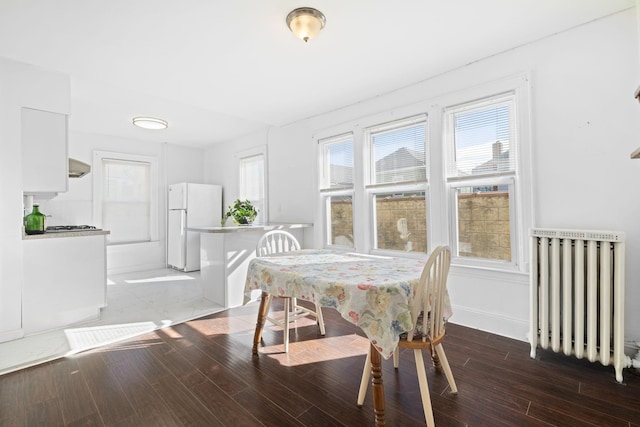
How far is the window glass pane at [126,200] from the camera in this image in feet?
17.6

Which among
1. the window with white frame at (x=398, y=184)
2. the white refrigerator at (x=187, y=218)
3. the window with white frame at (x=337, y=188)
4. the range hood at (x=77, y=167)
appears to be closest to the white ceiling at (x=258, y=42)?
the window with white frame at (x=398, y=184)

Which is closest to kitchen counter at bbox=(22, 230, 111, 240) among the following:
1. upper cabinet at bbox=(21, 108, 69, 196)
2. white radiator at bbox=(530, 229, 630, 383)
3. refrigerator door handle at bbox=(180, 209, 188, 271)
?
upper cabinet at bbox=(21, 108, 69, 196)

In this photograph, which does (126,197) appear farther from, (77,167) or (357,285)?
(357,285)

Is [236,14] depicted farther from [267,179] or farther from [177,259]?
[177,259]

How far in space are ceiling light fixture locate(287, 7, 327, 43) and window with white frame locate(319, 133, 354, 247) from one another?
6.00ft

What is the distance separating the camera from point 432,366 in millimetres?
2109

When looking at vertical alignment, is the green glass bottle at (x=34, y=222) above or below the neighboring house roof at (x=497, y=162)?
below

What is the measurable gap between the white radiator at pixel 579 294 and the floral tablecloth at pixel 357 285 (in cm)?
88

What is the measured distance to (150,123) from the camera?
4.52 metres

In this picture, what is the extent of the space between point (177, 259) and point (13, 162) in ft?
10.4

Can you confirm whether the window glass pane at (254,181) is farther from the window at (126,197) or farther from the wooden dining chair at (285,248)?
the wooden dining chair at (285,248)

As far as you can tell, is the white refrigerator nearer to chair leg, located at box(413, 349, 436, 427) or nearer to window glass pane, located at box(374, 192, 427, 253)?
window glass pane, located at box(374, 192, 427, 253)

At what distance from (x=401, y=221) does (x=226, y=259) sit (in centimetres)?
206

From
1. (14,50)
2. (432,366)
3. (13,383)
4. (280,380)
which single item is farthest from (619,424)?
(14,50)
